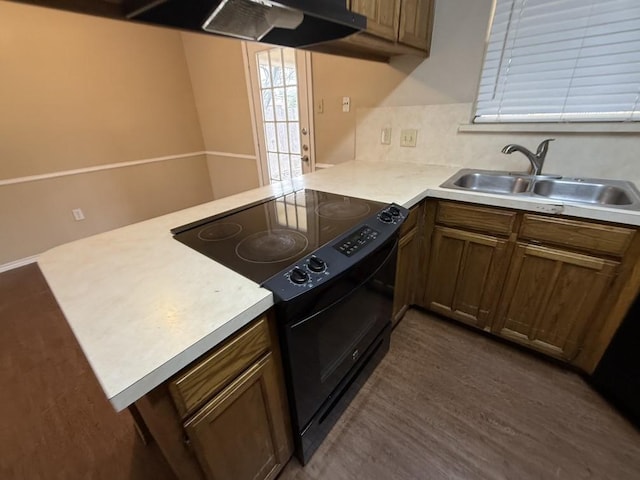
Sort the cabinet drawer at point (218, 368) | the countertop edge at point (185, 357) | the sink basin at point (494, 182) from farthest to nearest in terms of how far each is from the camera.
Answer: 1. the sink basin at point (494, 182)
2. the cabinet drawer at point (218, 368)
3. the countertop edge at point (185, 357)

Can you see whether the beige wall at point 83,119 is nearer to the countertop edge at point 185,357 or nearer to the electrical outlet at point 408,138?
the electrical outlet at point 408,138


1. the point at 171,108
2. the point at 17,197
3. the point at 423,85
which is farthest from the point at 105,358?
the point at 171,108

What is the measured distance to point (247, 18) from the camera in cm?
101

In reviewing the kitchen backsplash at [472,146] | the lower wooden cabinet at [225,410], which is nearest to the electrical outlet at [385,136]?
the kitchen backsplash at [472,146]

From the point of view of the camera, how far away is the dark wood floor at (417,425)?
1.15 m

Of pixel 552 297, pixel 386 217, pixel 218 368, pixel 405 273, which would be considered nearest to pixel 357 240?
pixel 386 217

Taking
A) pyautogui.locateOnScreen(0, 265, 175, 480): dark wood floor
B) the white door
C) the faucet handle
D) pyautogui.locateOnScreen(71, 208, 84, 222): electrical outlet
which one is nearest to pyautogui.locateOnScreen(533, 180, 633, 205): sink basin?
the faucet handle

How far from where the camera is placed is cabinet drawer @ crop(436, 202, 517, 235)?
138 cm

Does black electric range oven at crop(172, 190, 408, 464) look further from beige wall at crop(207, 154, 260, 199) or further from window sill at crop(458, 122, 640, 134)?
beige wall at crop(207, 154, 260, 199)

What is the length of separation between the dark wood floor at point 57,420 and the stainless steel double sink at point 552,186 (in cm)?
198

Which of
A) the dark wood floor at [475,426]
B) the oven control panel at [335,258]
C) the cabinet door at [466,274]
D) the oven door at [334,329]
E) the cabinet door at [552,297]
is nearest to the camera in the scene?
the oven control panel at [335,258]

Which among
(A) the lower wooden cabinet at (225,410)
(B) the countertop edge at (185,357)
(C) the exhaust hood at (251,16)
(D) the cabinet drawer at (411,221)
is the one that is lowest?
(A) the lower wooden cabinet at (225,410)

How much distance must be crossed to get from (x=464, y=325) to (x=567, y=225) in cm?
85

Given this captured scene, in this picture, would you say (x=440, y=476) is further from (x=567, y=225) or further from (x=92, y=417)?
(x=92, y=417)
